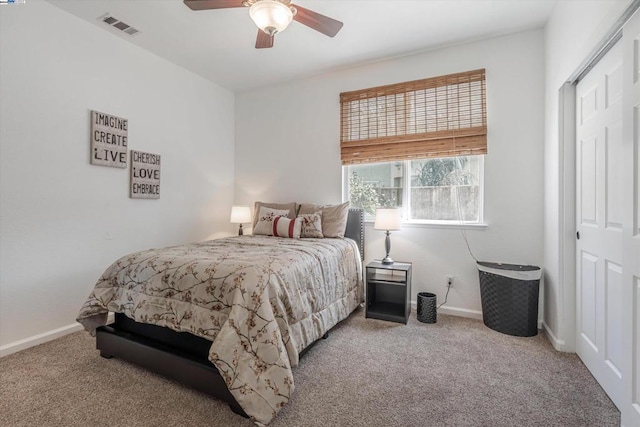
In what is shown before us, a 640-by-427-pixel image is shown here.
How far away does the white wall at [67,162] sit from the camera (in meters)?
2.30

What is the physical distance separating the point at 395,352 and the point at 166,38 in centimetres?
366

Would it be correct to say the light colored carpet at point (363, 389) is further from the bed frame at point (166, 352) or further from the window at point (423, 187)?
the window at point (423, 187)

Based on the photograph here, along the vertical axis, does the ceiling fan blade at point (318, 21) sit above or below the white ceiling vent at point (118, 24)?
below

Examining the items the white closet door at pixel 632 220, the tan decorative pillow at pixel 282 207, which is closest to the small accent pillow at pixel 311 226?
the tan decorative pillow at pixel 282 207

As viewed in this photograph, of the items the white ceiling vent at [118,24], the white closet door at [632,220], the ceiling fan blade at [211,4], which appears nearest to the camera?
the white closet door at [632,220]

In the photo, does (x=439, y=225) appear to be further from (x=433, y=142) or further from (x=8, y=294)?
(x=8, y=294)

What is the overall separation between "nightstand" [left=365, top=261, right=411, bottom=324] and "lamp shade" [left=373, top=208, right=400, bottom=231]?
15.0 inches

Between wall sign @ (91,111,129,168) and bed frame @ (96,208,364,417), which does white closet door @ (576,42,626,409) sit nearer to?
bed frame @ (96,208,364,417)

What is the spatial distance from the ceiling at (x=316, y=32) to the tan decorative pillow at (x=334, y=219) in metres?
1.72

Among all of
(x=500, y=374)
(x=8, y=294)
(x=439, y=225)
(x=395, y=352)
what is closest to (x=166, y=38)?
(x=8, y=294)

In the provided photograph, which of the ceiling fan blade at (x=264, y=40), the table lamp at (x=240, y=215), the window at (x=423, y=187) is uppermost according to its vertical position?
the ceiling fan blade at (x=264, y=40)

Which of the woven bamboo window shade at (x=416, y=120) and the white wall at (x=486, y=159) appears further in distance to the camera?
the woven bamboo window shade at (x=416, y=120)

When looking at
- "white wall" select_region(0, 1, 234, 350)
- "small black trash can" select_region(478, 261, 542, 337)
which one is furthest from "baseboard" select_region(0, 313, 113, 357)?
"small black trash can" select_region(478, 261, 542, 337)

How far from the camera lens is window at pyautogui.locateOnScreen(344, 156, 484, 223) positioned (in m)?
3.11
